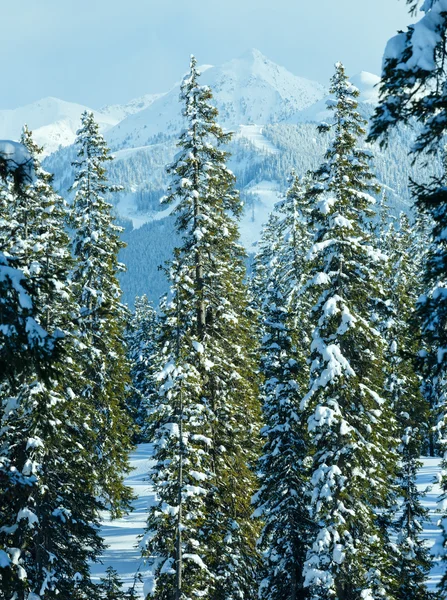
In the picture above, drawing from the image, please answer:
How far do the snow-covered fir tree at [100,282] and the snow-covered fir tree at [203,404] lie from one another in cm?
736

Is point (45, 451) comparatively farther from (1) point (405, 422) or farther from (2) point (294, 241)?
(1) point (405, 422)

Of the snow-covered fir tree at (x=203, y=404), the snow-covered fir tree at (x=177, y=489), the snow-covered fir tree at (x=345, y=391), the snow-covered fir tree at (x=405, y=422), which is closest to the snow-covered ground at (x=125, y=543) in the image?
the snow-covered fir tree at (x=203, y=404)

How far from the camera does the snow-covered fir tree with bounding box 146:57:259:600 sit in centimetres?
1636

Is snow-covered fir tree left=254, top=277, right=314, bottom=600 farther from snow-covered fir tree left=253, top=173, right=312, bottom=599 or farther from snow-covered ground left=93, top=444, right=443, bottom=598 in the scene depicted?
snow-covered ground left=93, top=444, right=443, bottom=598

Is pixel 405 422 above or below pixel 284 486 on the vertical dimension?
above

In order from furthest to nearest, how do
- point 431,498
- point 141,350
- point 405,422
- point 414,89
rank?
point 141,350, point 431,498, point 405,422, point 414,89

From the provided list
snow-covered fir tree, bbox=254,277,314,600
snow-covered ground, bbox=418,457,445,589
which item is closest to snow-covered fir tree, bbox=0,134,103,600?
snow-covered fir tree, bbox=254,277,314,600

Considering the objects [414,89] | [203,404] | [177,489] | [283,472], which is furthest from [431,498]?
[414,89]

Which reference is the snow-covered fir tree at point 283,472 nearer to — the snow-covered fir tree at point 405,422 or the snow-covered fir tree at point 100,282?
the snow-covered fir tree at point 405,422

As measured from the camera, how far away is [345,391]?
1678 centimetres

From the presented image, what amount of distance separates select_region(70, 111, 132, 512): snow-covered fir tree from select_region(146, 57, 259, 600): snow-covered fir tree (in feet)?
24.2

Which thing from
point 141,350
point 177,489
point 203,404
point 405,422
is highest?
point 141,350

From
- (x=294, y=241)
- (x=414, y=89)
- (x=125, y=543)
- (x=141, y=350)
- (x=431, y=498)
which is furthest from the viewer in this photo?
(x=141, y=350)

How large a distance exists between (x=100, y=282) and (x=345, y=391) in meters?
15.6
